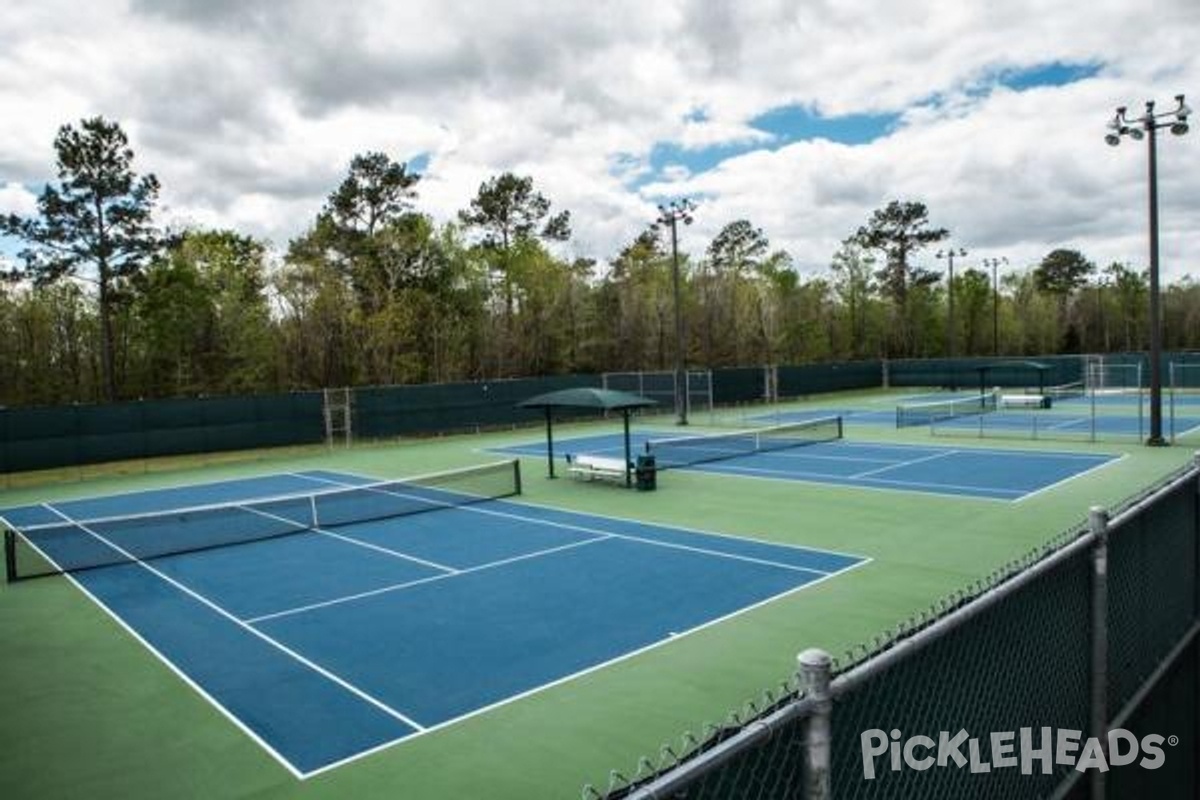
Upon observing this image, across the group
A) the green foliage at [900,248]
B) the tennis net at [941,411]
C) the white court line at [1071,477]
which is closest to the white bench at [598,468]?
the white court line at [1071,477]

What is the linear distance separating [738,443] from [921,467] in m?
7.09

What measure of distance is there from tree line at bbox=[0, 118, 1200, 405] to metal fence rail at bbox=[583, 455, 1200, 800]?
126ft

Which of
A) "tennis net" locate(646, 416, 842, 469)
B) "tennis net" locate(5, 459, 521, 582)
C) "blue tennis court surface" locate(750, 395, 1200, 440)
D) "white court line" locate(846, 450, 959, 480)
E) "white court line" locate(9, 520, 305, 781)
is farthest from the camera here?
"blue tennis court surface" locate(750, 395, 1200, 440)

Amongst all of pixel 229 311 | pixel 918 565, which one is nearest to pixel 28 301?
pixel 229 311

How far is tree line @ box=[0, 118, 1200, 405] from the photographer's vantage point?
36.1m

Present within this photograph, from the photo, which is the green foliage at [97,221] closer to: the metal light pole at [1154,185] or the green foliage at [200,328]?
the green foliage at [200,328]

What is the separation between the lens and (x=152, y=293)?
37.2 m

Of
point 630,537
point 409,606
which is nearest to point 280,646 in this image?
point 409,606

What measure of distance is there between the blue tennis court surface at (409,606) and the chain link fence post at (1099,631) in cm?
506

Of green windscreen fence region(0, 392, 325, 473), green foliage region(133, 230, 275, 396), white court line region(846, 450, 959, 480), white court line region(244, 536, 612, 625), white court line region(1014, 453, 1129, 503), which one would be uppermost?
green foliage region(133, 230, 275, 396)

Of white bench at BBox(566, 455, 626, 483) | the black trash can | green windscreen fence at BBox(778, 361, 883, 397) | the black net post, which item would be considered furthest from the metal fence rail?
green windscreen fence at BBox(778, 361, 883, 397)

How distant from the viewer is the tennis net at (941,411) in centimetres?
3344

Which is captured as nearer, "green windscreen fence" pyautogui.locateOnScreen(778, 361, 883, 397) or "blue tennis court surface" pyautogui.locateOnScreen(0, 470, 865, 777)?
"blue tennis court surface" pyautogui.locateOnScreen(0, 470, 865, 777)

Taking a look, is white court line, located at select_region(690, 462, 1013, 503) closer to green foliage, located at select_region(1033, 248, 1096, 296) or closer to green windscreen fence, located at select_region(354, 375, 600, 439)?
green windscreen fence, located at select_region(354, 375, 600, 439)
